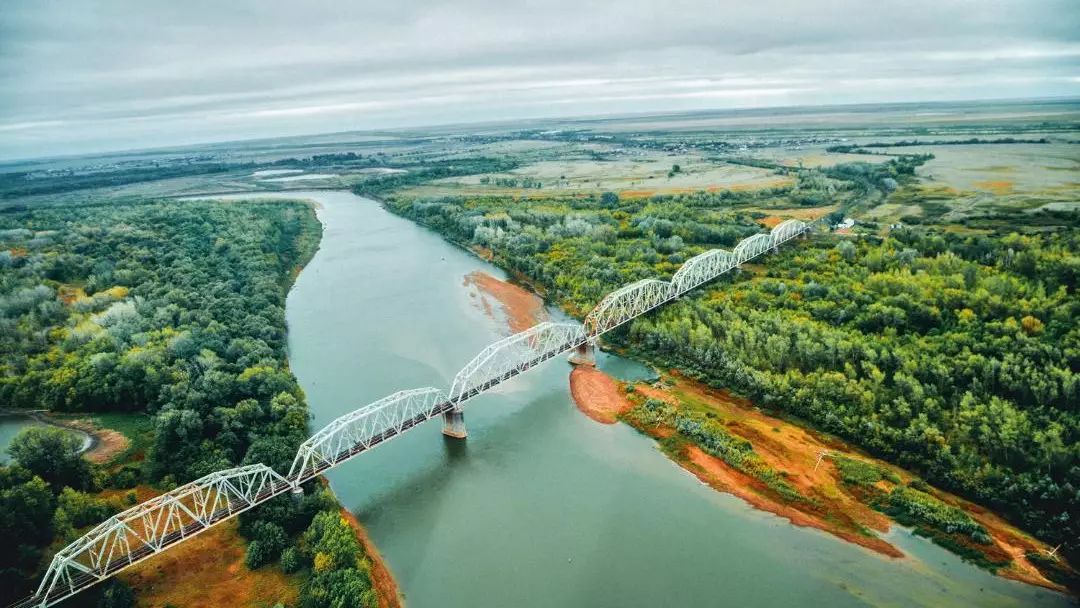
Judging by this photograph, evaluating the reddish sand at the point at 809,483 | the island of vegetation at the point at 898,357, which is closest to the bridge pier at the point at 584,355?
the island of vegetation at the point at 898,357

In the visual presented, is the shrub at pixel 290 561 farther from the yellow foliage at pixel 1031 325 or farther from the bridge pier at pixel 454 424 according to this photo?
the yellow foliage at pixel 1031 325

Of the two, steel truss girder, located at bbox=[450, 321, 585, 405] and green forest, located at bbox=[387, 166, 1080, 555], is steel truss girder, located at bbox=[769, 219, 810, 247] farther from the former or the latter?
steel truss girder, located at bbox=[450, 321, 585, 405]

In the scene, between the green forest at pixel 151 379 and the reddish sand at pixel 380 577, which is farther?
the green forest at pixel 151 379

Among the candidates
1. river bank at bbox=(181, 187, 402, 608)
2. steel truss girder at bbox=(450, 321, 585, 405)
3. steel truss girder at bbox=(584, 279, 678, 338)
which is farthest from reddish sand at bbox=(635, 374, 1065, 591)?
river bank at bbox=(181, 187, 402, 608)

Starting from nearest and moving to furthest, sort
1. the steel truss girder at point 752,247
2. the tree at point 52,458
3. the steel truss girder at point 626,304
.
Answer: the tree at point 52,458 → the steel truss girder at point 626,304 → the steel truss girder at point 752,247

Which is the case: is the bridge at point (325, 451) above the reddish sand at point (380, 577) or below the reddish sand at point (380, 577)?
above

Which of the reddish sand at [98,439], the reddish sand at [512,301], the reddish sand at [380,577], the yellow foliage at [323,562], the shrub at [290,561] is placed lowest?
the reddish sand at [380,577]

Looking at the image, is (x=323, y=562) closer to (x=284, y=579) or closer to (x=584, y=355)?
(x=284, y=579)
